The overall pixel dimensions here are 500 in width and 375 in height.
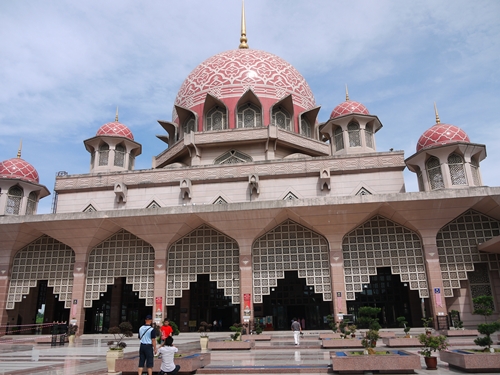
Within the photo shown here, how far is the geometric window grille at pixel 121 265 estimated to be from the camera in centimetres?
2319

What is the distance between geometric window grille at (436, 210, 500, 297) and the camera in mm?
21000

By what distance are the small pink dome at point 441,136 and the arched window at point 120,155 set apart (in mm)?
19082

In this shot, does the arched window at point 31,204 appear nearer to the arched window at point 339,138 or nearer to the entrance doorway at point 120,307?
the entrance doorway at point 120,307

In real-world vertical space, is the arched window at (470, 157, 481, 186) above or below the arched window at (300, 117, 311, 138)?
below

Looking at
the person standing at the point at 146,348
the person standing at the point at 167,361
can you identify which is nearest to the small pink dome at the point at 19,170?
the person standing at the point at 146,348

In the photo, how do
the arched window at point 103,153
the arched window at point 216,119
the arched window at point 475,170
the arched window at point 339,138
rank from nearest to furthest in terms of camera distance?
the arched window at point 475,170 → the arched window at point 339,138 → the arched window at point 103,153 → the arched window at point 216,119

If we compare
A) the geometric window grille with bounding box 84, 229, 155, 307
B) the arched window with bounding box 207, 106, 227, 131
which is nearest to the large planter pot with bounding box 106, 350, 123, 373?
the geometric window grille with bounding box 84, 229, 155, 307

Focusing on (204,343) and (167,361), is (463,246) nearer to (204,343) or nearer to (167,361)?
(204,343)

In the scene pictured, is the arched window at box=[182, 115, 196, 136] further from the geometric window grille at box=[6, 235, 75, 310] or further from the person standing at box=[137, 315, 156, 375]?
the person standing at box=[137, 315, 156, 375]

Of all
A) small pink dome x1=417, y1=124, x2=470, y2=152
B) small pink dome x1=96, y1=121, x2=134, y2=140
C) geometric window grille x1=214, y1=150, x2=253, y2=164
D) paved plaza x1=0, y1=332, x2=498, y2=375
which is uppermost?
small pink dome x1=96, y1=121, x2=134, y2=140

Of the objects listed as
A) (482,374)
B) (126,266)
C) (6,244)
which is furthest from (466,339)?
→ (6,244)

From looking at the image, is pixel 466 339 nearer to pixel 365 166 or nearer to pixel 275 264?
pixel 275 264

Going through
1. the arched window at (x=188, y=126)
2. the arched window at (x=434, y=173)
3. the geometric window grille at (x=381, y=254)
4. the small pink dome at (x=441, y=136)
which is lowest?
the geometric window grille at (x=381, y=254)

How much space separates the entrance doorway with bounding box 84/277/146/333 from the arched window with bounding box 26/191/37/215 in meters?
6.77
